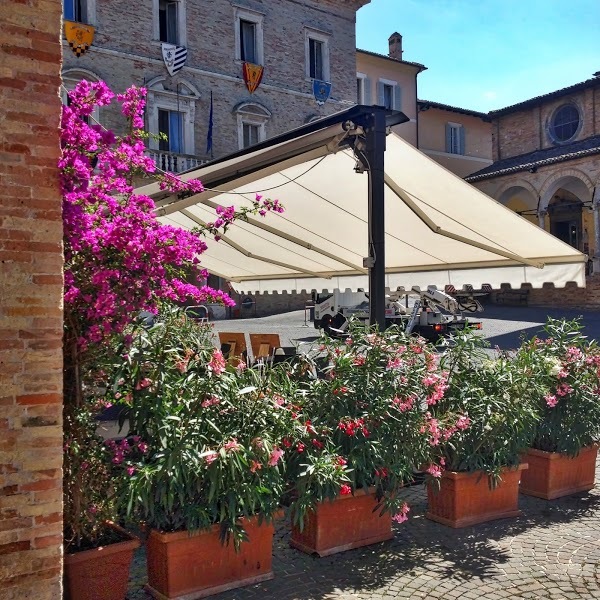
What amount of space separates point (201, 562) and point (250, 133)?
80.9 ft

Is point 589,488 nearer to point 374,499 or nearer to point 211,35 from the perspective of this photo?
point 374,499

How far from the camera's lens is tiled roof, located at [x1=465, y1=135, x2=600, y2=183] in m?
26.0

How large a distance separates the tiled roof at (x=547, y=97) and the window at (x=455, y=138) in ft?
16.0

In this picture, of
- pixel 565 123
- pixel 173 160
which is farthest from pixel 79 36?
pixel 565 123

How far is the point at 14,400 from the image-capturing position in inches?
109

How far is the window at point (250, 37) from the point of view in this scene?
2600 centimetres

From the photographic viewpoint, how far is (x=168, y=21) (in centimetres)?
2441

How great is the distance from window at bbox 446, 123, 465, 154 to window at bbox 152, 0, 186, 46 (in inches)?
703

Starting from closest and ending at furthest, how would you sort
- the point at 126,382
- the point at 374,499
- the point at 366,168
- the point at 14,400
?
the point at 14,400
the point at 126,382
the point at 374,499
the point at 366,168

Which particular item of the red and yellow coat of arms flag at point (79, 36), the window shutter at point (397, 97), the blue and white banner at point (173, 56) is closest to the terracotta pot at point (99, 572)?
the red and yellow coat of arms flag at point (79, 36)

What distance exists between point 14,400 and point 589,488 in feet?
15.4

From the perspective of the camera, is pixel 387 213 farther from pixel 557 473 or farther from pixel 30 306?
pixel 30 306

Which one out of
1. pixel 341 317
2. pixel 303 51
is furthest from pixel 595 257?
pixel 303 51

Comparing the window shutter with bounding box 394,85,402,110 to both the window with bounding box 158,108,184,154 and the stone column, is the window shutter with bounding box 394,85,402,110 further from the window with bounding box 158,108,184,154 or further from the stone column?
the window with bounding box 158,108,184,154
